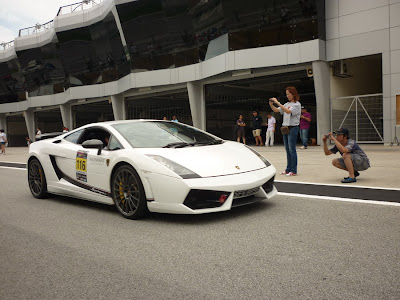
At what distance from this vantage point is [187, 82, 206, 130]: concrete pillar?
80.6 ft

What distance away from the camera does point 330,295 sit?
98.6 inches

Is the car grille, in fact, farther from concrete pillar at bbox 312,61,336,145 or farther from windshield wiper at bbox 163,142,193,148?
concrete pillar at bbox 312,61,336,145

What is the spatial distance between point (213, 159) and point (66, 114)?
35708mm

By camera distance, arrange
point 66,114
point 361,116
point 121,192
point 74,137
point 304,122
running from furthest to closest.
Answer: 1. point 66,114
2. point 361,116
3. point 304,122
4. point 74,137
5. point 121,192

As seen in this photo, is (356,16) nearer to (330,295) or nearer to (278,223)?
(278,223)

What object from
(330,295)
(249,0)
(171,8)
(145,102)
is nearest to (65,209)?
(330,295)

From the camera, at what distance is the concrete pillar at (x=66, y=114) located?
37.8 m

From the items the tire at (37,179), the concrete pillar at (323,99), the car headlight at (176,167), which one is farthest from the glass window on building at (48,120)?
the car headlight at (176,167)

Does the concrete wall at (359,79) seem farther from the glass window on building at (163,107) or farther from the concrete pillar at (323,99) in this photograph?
the glass window on building at (163,107)

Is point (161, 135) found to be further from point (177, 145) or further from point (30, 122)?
point (30, 122)

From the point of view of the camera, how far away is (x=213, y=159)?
473 centimetres

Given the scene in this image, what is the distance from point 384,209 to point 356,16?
1513 centimetres

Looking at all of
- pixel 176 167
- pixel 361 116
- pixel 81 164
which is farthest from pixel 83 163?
pixel 361 116

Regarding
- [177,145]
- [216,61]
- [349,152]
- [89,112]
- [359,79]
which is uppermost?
[216,61]
